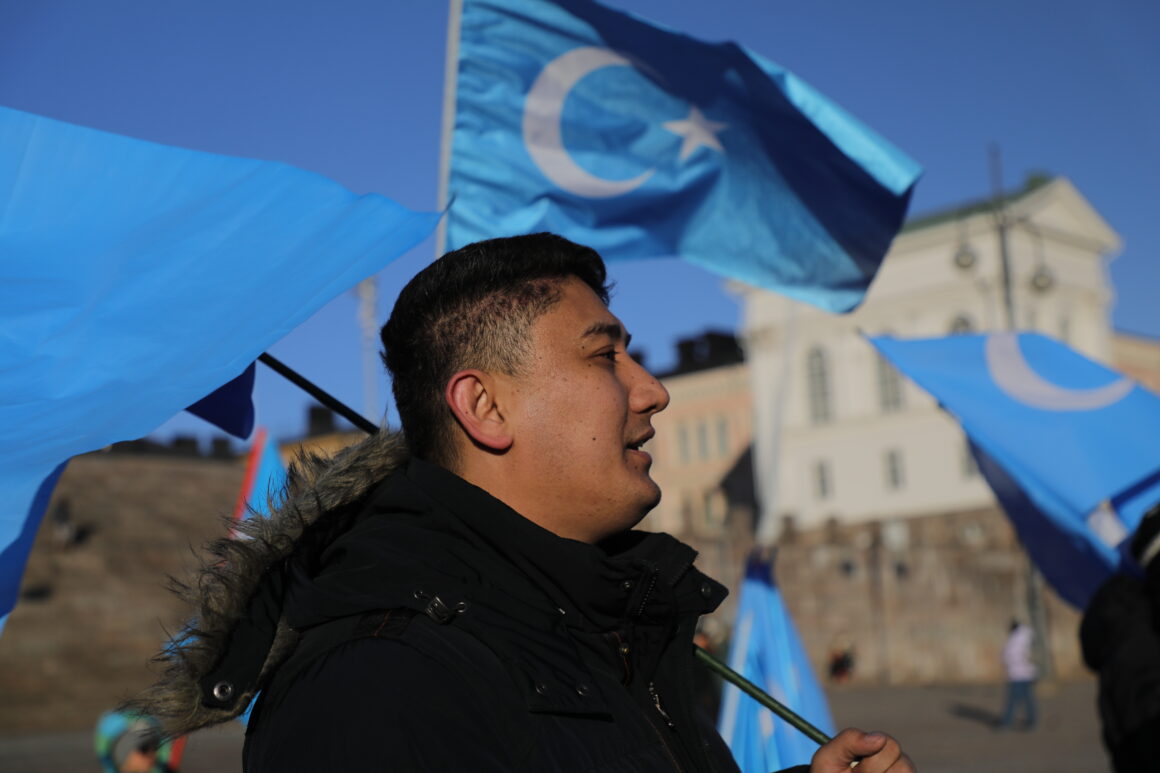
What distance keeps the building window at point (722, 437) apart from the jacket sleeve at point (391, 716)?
56.3 m

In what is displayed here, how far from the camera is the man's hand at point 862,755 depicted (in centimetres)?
205

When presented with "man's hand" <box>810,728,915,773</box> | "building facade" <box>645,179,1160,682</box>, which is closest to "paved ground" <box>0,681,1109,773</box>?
"building facade" <box>645,179,1160,682</box>

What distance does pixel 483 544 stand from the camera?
206 centimetres

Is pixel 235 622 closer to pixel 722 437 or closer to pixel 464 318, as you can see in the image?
pixel 464 318

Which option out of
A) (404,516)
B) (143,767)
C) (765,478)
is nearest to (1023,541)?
(404,516)

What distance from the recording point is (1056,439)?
6.18m

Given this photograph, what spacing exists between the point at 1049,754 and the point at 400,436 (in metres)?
16.6

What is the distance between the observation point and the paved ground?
54.2ft

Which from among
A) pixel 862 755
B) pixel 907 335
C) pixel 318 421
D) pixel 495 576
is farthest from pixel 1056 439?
pixel 318 421

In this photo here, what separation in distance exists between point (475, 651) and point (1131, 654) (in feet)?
9.57

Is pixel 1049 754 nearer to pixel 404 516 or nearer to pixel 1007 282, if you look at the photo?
pixel 1007 282

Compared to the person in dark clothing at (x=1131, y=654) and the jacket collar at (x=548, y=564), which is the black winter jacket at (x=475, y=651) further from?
the person in dark clothing at (x=1131, y=654)

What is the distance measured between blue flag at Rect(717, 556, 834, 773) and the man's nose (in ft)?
14.5

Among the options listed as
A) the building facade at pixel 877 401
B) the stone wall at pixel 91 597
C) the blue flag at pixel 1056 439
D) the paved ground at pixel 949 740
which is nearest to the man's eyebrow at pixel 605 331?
the blue flag at pixel 1056 439
